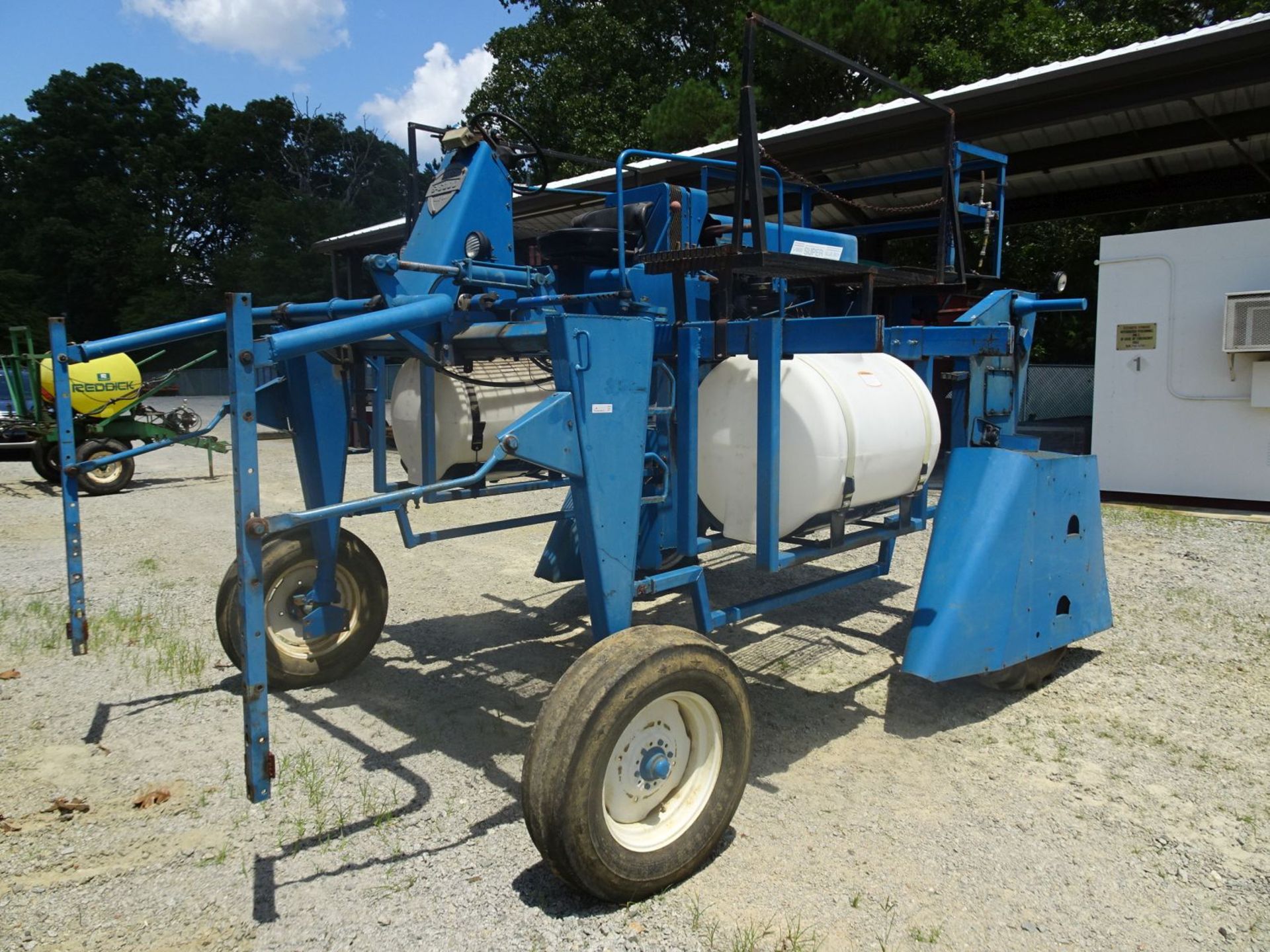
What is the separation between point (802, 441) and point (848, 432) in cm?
22

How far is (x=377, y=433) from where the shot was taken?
4.42 m

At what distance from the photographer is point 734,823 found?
11.3ft

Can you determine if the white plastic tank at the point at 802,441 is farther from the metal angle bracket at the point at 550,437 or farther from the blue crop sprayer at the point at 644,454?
the metal angle bracket at the point at 550,437

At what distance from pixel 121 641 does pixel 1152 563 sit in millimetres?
7097

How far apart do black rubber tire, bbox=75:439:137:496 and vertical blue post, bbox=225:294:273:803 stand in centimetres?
1059

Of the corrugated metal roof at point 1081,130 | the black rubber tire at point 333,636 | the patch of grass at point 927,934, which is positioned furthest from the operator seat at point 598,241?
the patch of grass at point 927,934

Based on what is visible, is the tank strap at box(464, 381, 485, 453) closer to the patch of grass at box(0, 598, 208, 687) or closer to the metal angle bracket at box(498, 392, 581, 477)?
the metal angle bracket at box(498, 392, 581, 477)

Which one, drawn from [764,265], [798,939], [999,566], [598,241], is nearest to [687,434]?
[764,265]

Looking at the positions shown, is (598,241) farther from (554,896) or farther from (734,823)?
(554,896)

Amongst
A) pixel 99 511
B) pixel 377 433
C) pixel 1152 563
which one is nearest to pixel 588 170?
pixel 99 511

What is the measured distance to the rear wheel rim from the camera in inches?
184

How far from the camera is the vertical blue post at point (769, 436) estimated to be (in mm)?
3555

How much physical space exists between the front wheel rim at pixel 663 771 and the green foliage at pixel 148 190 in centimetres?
3743

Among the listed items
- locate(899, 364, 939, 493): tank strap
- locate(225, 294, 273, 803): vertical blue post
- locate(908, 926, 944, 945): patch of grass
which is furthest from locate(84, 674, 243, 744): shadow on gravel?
locate(899, 364, 939, 493): tank strap
